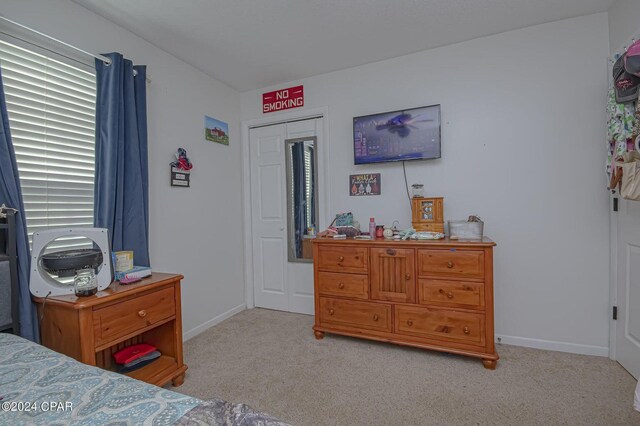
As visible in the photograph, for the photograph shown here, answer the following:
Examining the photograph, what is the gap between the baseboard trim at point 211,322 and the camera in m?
2.61

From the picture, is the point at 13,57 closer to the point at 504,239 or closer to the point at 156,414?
the point at 156,414

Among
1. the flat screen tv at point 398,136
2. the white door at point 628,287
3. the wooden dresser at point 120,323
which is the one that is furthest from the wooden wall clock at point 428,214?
the wooden dresser at point 120,323

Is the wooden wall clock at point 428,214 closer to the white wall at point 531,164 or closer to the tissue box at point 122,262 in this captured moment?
the white wall at point 531,164

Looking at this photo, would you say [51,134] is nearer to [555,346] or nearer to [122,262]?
[122,262]

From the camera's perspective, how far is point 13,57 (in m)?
1.59

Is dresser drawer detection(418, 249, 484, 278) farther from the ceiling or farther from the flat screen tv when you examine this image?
the ceiling

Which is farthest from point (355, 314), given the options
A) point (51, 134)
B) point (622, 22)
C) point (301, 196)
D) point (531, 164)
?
point (622, 22)

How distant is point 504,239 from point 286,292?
2206 mm

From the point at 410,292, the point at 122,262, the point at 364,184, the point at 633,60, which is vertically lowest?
the point at 410,292

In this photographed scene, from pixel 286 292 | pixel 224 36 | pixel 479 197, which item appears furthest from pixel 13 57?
pixel 479 197

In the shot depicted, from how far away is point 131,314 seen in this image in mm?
1617

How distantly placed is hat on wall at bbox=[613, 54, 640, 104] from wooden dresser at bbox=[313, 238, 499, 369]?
113cm

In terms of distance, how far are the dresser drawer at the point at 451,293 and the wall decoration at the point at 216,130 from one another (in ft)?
7.82

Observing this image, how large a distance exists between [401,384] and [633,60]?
2238 mm
